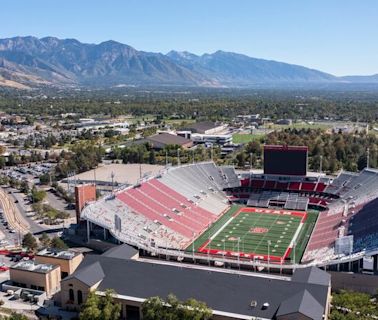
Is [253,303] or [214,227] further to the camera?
[214,227]

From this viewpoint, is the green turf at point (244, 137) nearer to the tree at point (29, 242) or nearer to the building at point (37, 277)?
the tree at point (29, 242)

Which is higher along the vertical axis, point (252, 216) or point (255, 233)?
point (252, 216)

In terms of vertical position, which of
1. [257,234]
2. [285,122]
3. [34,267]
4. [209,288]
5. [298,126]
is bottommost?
[257,234]

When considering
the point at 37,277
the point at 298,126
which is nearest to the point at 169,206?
the point at 37,277

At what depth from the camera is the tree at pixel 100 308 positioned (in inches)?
1446

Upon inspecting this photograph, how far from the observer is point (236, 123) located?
17625 centimetres

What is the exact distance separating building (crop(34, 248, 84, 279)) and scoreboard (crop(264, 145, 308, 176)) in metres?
38.8

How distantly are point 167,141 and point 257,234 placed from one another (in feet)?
216

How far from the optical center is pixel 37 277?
44312 mm

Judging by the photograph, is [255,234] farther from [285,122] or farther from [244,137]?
[285,122]

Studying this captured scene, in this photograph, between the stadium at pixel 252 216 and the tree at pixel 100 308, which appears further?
the stadium at pixel 252 216

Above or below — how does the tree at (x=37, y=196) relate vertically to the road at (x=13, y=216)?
above

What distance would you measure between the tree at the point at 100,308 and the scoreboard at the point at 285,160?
4402 cm

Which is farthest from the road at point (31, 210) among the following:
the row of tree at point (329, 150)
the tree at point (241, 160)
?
the tree at point (241, 160)
